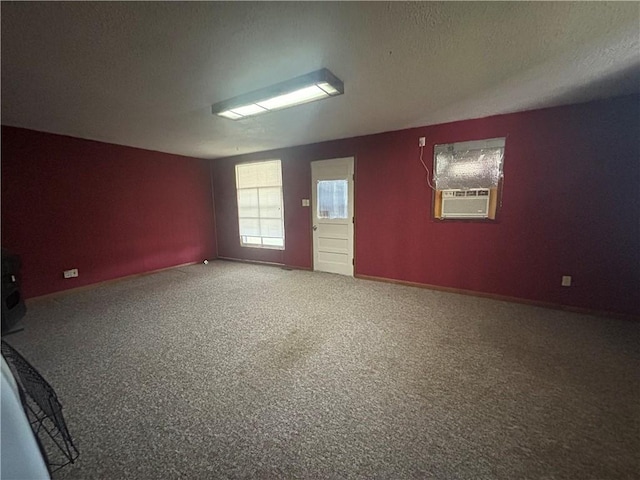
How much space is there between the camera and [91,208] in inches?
160

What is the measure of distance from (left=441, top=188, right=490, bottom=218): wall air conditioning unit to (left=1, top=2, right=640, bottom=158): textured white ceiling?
3.09ft

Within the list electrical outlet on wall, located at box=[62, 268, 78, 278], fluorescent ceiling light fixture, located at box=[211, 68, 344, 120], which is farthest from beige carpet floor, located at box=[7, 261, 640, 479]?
fluorescent ceiling light fixture, located at box=[211, 68, 344, 120]

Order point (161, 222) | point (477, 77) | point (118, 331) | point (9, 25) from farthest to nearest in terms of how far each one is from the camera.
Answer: point (161, 222), point (118, 331), point (477, 77), point (9, 25)

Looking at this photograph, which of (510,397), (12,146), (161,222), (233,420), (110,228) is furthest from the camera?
(161,222)

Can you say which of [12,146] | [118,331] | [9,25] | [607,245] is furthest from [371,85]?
[12,146]

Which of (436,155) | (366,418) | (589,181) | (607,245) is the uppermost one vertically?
(436,155)

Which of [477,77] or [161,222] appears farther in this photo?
[161,222]

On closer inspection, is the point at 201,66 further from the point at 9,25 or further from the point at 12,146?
the point at 12,146

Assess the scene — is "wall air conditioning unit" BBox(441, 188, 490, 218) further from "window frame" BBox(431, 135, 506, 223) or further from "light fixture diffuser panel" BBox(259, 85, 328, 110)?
"light fixture diffuser panel" BBox(259, 85, 328, 110)

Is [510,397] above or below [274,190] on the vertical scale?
below

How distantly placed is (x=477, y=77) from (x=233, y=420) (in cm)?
316

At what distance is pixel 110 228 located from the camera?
4.30m

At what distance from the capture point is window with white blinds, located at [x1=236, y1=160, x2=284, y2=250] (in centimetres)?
517

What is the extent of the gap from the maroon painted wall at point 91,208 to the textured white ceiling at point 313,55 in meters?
0.63
